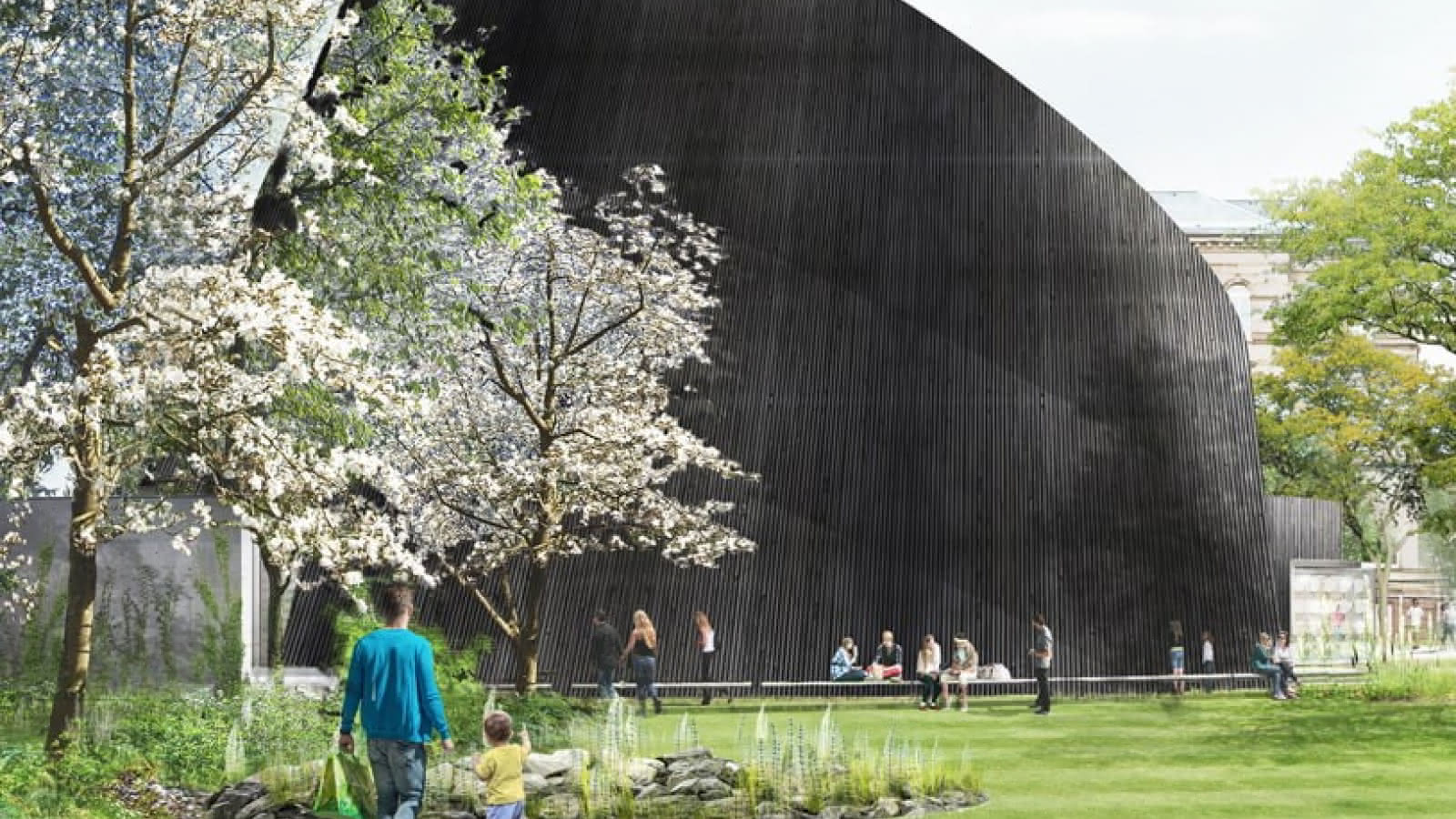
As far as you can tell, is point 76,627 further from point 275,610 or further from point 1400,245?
point 1400,245

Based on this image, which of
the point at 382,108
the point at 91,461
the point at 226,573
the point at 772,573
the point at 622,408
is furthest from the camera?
the point at 772,573

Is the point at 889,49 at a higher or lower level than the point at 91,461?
higher

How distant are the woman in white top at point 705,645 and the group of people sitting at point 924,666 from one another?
62.1 inches

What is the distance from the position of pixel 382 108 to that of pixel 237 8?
332 centimetres

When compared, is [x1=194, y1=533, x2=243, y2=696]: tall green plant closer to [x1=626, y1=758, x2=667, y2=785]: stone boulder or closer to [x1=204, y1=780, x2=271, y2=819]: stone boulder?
[x1=204, y1=780, x2=271, y2=819]: stone boulder

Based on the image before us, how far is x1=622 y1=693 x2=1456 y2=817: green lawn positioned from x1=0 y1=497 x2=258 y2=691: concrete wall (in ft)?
15.0

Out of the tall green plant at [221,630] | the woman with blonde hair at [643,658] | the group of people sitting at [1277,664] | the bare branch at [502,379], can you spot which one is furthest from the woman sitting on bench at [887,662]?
the tall green plant at [221,630]

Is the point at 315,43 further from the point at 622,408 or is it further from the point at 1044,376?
the point at 1044,376

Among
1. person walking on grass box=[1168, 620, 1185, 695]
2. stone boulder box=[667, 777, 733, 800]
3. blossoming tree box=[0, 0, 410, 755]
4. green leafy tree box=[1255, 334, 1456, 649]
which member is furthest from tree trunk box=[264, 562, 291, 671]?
green leafy tree box=[1255, 334, 1456, 649]

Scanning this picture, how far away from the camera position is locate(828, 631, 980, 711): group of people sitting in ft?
68.6

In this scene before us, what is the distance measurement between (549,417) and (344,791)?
8186 millimetres

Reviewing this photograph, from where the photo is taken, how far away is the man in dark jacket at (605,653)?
19984 mm

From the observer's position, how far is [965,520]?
2273 centimetres

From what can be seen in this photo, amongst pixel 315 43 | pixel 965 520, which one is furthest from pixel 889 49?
pixel 315 43
